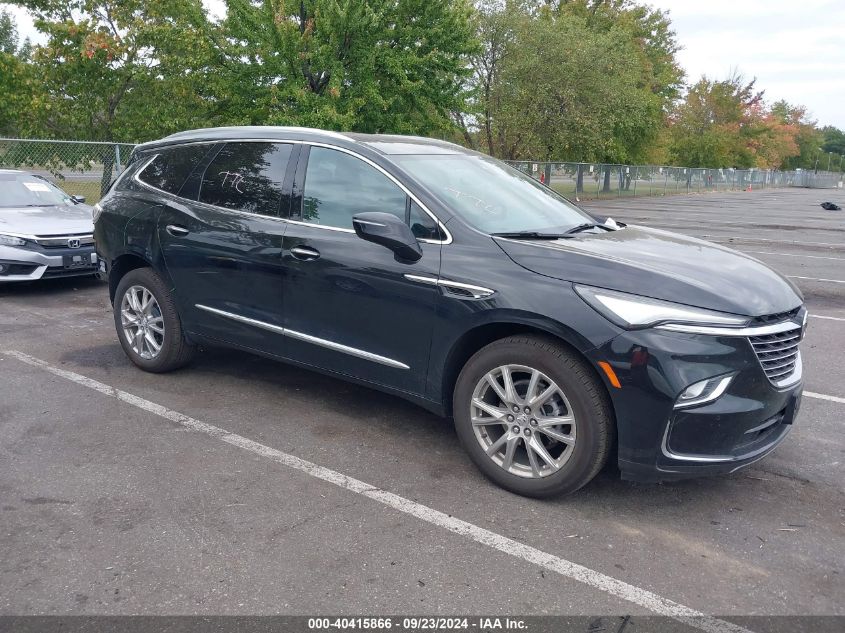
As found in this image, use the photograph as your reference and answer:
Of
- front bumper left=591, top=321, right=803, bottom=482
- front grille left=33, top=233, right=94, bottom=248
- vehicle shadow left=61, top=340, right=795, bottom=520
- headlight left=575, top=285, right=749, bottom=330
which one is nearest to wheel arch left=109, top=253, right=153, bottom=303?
vehicle shadow left=61, top=340, right=795, bottom=520

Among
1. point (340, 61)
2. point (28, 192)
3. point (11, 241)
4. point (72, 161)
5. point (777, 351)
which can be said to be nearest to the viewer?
point (777, 351)

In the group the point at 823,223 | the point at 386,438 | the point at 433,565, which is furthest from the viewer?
the point at 823,223

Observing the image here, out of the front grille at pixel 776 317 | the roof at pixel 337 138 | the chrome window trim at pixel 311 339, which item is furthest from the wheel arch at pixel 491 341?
the roof at pixel 337 138

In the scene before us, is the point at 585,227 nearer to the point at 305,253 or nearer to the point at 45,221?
the point at 305,253

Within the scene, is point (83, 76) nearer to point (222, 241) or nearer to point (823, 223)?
point (222, 241)

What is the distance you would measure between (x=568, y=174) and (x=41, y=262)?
88.3 ft

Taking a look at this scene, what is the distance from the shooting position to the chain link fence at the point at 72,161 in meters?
14.1

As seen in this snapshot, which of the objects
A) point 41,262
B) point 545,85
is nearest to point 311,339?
point 41,262

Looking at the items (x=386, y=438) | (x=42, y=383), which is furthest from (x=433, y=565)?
(x=42, y=383)

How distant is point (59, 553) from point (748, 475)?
344cm

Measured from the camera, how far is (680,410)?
3271mm

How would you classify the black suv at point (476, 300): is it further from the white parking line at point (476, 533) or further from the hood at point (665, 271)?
the white parking line at point (476, 533)

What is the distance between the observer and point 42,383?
5414mm

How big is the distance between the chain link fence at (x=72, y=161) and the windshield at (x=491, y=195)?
37.0 ft
